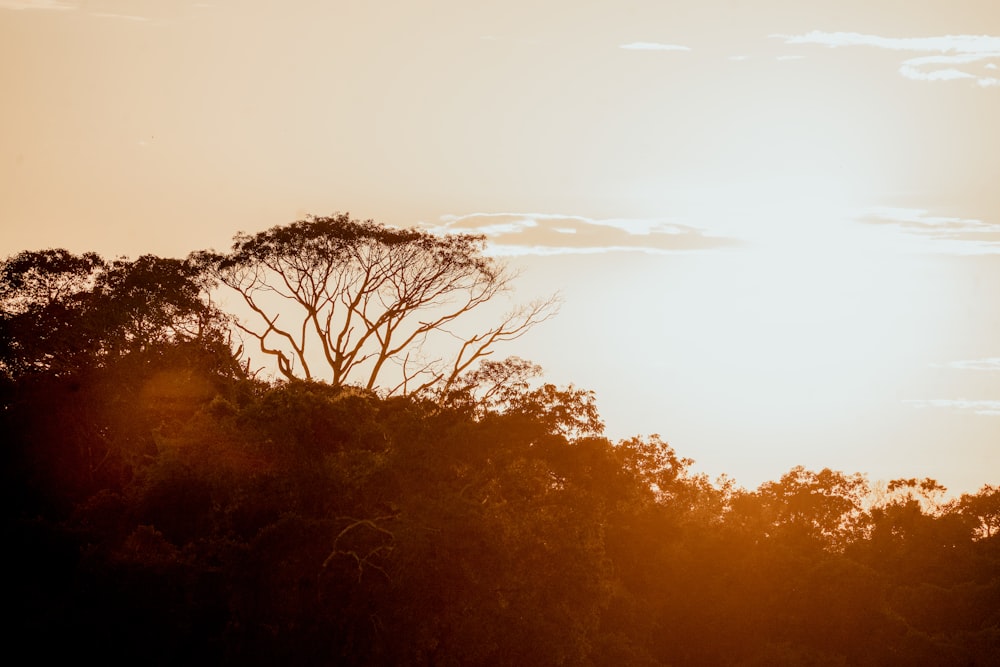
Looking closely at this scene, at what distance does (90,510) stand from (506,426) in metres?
13.1

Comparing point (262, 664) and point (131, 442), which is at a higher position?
point (131, 442)

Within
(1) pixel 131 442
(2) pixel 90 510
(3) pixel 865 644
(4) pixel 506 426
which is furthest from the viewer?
(3) pixel 865 644

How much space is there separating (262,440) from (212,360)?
13.0 meters

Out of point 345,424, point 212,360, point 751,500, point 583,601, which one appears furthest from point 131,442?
point 751,500

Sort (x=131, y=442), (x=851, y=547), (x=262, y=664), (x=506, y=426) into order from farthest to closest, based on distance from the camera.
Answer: (x=851, y=547)
(x=506, y=426)
(x=131, y=442)
(x=262, y=664)

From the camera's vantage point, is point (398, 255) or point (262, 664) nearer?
point (262, 664)

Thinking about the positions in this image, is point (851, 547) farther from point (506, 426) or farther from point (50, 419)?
point (50, 419)

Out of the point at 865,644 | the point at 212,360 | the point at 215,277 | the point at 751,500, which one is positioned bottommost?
the point at 865,644

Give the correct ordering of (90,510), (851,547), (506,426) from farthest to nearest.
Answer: (851,547)
(506,426)
(90,510)

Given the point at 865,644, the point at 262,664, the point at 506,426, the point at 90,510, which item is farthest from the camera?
the point at 865,644

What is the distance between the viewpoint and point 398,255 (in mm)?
52875

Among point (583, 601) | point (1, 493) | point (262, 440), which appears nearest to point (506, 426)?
point (583, 601)

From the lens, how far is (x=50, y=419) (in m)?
38.8

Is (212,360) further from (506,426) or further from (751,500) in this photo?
(751,500)
